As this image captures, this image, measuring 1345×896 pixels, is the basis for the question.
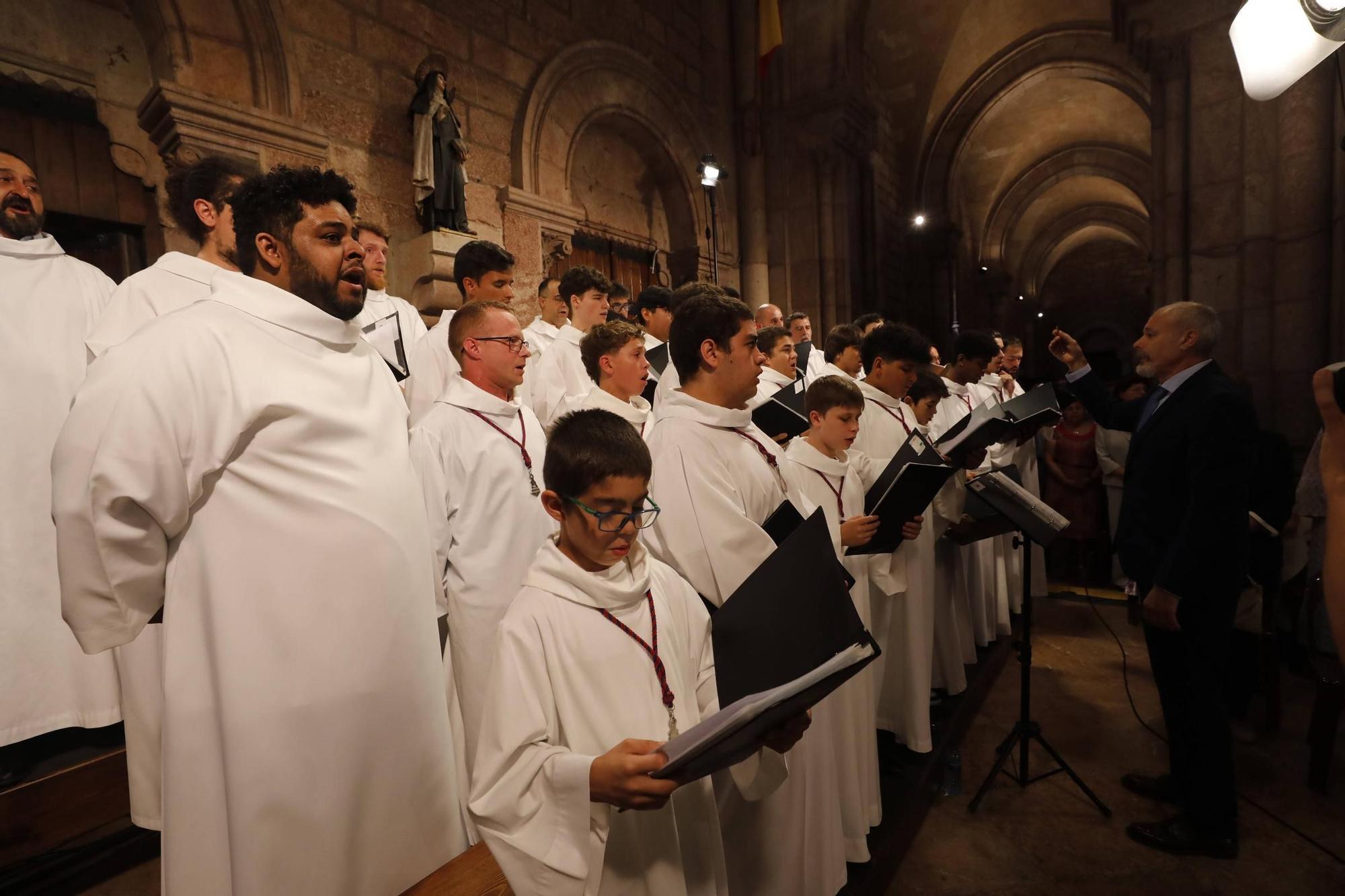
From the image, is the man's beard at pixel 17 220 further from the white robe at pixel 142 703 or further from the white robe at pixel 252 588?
the white robe at pixel 252 588

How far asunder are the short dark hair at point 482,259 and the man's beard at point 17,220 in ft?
5.53

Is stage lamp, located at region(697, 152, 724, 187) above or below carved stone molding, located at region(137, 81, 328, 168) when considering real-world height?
above

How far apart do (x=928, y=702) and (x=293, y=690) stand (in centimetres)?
273

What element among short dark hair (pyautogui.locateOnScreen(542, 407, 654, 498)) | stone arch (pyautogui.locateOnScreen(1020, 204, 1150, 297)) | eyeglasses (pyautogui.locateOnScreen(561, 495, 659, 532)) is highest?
stone arch (pyautogui.locateOnScreen(1020, 204, 1150, 297))

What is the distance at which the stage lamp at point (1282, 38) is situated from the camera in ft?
9.04

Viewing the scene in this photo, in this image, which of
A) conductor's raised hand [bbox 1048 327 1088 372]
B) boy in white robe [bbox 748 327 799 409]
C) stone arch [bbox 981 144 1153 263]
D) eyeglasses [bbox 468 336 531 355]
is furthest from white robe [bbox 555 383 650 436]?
stone arch [bbox 981 144 1153 263]

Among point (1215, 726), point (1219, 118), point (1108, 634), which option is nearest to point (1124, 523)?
point (1215, 726)

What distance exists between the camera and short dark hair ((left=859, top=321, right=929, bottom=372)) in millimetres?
3568

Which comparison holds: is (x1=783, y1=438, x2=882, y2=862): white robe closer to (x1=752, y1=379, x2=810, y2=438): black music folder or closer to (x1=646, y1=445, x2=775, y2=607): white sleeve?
(x1=752, y1=379, x2=810, y2=438): black music folder

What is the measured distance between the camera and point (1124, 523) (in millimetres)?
3004

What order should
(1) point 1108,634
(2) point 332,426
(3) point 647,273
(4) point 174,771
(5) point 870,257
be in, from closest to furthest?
1. (4) point 174,771
2. (2) point 332,426
3. (1) point 1108,634
4. (3) point 647,273
5. (5) point 870,257

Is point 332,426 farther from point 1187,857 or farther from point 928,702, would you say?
point 1187,857

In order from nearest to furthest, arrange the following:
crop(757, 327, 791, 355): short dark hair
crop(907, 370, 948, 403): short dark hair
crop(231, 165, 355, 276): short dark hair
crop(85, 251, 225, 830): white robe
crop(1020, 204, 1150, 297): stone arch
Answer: crop(231, 165, 355, 276): short dark hair → crop(85, 251, 225, 830): white robe → crop(907, 370, 948, 403): short dark hair → crop(757, 327, 791, 355): short dark hair → crop(1020, 204, 1150, 297): stone arch

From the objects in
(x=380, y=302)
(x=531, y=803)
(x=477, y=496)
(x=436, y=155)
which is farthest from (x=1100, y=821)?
(x=436, y=155)
